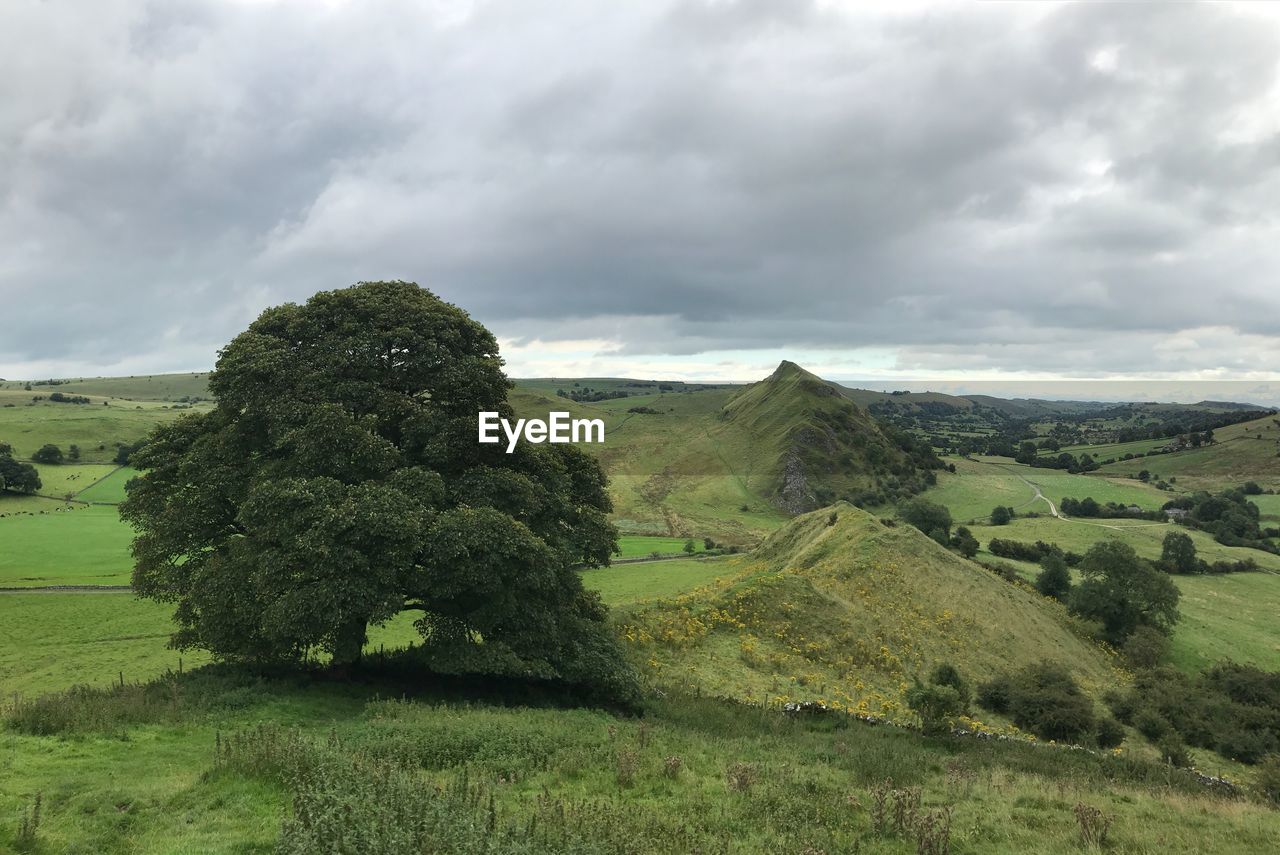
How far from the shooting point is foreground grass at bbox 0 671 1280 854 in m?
9.41

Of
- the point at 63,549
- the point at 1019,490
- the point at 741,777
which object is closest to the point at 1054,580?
the point at 741,777

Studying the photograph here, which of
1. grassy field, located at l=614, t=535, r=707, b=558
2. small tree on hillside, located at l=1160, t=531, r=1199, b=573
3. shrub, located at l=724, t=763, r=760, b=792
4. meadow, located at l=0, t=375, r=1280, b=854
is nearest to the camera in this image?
meadow, located at l=0, t=375, r=1280, b=854

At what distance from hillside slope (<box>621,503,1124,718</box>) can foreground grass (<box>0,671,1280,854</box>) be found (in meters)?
8.75

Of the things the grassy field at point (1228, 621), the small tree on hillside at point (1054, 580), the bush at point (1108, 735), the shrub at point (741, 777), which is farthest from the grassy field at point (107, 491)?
the grassy field at point (1228, 621)

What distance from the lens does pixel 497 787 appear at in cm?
1205

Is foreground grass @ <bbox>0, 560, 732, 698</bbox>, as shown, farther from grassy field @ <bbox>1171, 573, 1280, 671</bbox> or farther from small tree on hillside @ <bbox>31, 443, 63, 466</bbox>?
small tree on hillside @ <bbox>31, 443, 63, 466</bbox>

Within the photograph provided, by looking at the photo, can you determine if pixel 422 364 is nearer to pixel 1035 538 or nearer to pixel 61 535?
pixel 61 535

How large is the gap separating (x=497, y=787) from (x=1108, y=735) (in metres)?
27.3

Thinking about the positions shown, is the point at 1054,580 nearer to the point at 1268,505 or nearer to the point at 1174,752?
the point at 1174,752

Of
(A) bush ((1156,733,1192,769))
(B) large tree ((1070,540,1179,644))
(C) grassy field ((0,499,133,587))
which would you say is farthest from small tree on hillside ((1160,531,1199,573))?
(C) grassy field ((0,499,133,587))

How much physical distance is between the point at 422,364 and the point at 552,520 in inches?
280

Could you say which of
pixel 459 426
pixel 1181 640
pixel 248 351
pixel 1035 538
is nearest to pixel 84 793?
pixel 459 426

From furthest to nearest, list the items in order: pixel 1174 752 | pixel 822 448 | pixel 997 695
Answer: pixel 822 448, pixel 997 695, pixel 1174 752

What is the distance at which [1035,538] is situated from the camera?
8919 cm
